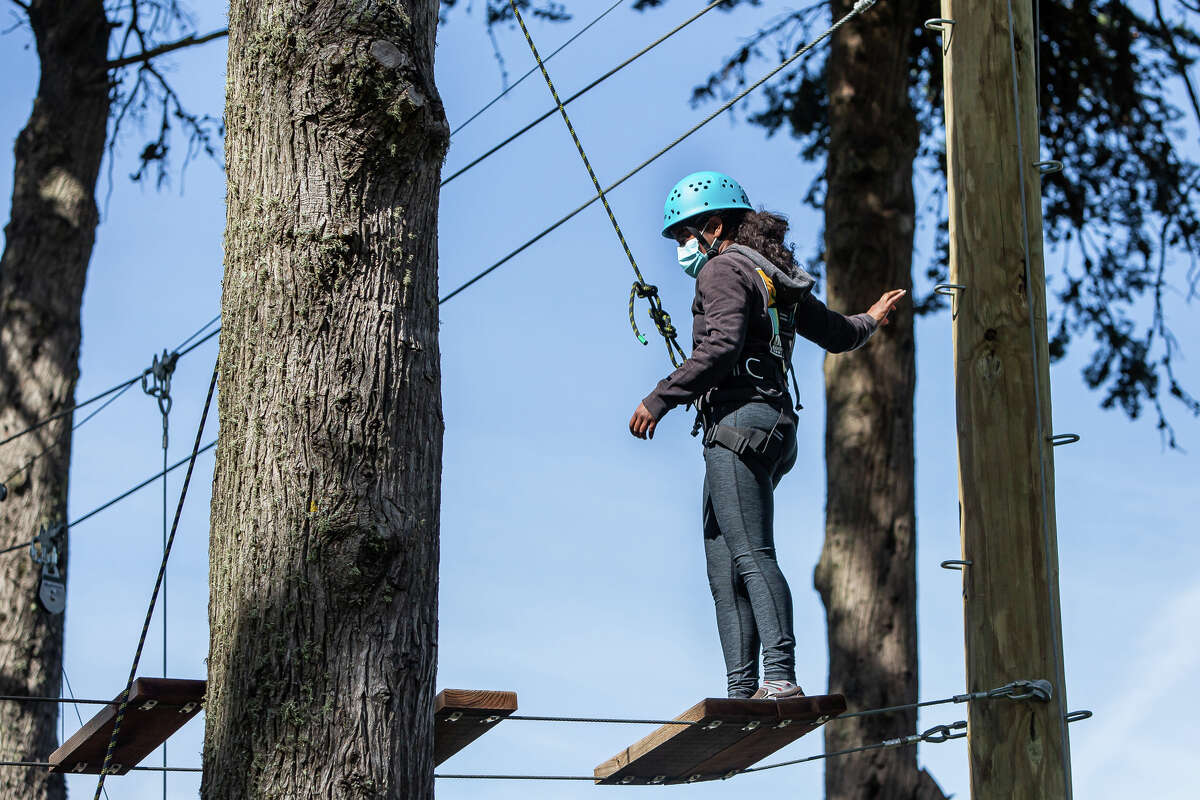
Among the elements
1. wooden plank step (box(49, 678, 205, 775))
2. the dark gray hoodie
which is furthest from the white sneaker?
wooden plank step (box(49, 678, 205, 775))

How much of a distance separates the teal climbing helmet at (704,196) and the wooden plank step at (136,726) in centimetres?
195

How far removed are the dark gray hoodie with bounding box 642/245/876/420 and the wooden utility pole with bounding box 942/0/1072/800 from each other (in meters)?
0.55

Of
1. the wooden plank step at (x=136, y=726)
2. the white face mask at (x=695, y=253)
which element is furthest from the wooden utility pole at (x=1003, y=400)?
the wooden plank step at (x=136, y=726)

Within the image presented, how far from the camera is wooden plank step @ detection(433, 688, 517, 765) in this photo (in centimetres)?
378

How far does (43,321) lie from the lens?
8234mm

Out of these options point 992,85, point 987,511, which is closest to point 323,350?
point 987,511

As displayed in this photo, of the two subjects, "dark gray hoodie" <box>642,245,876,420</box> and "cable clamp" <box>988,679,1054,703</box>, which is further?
"dark gray hoodie" <box>642,245,876,420</box>

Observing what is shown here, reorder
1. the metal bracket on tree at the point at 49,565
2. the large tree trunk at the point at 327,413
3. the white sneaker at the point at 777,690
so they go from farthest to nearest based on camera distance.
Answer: the metal bracket on tree at the point at 49,565 < the white sneaker at the point at 777,690 < the large tree trunk at the point at 327,413

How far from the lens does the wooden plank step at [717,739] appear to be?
150 inches

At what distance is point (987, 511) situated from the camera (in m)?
3.79

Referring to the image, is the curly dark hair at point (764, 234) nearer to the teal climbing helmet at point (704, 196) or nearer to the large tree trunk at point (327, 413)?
the teal climbing helmet at point (704, 196)

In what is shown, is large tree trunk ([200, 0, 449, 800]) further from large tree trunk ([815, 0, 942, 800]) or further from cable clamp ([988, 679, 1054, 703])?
large tree trunk ([815, 0, 942, 800])

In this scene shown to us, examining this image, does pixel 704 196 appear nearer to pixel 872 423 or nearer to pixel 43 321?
pixel 872 423

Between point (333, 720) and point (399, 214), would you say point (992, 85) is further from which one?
point (333, 720)
